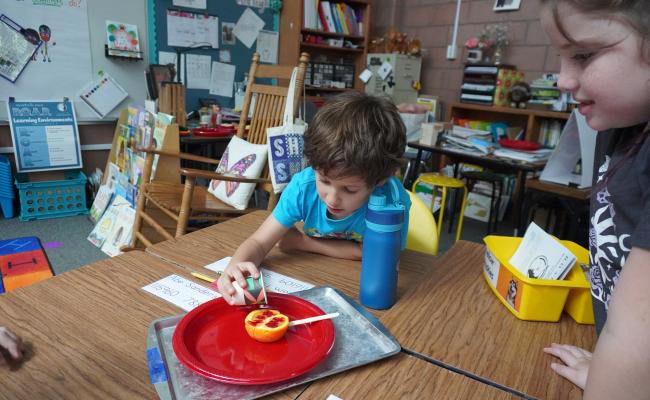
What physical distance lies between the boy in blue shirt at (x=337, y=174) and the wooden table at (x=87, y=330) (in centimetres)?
16

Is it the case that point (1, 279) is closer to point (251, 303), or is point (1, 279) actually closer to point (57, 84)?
point (251, 303)

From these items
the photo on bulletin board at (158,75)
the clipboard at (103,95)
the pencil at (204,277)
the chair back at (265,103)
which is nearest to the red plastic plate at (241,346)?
the pencil at (204,277)

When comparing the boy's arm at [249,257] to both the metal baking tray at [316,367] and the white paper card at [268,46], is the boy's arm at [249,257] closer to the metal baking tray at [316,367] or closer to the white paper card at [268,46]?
the metal baking tray at [316,367]

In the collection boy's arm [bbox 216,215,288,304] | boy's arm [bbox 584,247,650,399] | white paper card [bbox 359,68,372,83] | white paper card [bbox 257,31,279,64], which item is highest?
white paper card [bbox 257,31,279,64]

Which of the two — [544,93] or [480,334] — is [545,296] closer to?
[480,334]

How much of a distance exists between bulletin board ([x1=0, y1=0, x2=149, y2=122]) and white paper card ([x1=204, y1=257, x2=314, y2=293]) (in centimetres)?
277

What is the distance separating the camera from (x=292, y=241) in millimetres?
1050

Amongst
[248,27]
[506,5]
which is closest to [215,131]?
[248,27]

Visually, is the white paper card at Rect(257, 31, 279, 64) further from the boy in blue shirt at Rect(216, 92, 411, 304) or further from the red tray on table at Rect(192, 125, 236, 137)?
the boy in blue shirt at Rect(216, 92, 411, 304)

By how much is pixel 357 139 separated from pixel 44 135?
9.53ft

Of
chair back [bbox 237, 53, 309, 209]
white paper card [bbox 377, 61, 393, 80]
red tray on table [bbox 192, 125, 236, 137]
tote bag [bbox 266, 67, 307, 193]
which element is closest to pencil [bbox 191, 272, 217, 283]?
tote bag [bbox 266, 67, 307, 193]

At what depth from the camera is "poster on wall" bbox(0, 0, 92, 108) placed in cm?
278

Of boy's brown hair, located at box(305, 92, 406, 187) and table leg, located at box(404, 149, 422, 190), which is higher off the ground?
boy's brown hair, located at box(305, 92, 406, 187)

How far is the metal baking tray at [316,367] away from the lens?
546 millimetres
